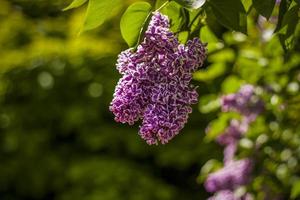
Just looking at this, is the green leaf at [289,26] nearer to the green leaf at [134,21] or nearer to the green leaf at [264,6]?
the green leaf at [264,6]

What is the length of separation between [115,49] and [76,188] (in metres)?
1.31

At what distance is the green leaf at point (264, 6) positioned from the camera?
2.07 m

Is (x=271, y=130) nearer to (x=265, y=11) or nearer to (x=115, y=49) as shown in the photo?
(x=265, y=11)

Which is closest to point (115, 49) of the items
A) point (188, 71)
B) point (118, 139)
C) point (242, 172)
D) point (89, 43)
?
point (89, 43)

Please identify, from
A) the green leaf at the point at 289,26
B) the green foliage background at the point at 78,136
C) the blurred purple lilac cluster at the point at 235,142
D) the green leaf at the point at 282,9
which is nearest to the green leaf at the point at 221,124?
the blurred purple lilac cluster at the point at 235,142

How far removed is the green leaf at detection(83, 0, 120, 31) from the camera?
2.09 meters

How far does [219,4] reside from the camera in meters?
2.05

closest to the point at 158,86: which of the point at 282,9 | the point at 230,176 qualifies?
the point at 282,9

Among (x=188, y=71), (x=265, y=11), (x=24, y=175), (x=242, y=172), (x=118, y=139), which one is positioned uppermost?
(x=265, y=11)

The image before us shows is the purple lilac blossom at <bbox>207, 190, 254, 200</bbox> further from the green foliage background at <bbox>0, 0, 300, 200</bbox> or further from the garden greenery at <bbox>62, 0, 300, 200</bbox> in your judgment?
the green foliage background at <bbox>0, 0, 300, 200</bbox>

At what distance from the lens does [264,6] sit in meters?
2.08

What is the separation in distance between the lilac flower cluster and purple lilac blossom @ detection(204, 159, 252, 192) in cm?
214

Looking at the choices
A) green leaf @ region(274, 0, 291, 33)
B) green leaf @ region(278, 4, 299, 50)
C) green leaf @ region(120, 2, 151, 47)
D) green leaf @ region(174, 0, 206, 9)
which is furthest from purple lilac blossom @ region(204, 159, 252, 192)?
green leaf @ region(174, 0, 206, 9)

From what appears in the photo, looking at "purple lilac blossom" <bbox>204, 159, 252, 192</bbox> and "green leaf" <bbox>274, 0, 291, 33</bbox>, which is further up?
"green leaf" <bbox>274, 0, 291, 33</bbox>
